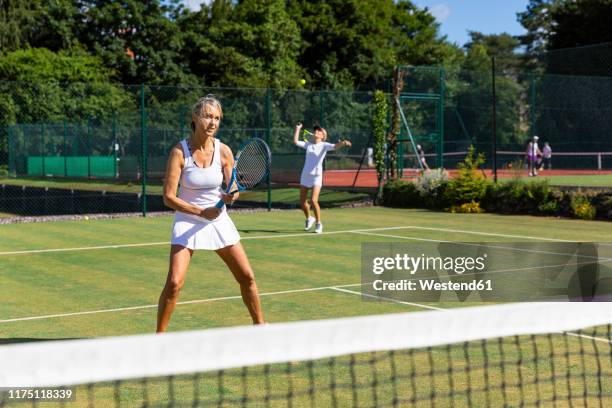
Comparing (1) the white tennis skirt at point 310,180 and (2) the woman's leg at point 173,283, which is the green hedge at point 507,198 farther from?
(2) the woman's leg at point 173,283

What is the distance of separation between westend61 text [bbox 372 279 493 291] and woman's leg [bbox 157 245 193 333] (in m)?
3.64

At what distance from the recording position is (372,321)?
378cm

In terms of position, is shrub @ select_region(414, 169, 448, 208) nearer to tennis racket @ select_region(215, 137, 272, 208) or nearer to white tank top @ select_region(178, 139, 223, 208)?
tennis racket @ select_region(215, 137, 272, 208)

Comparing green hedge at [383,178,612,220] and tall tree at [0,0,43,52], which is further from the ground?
tall tree at [0,0,43,52]

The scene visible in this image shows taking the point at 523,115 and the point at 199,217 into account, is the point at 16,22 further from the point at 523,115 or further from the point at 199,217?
the point at 199,217

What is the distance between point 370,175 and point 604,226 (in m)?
12.3

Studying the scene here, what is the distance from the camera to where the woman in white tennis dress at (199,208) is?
20.0 ft

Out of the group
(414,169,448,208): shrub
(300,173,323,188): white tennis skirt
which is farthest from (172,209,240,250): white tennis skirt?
(414,169,448,208): shrub

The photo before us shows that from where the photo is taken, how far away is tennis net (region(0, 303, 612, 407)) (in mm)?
3184

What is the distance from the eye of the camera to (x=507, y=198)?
19.2 meters

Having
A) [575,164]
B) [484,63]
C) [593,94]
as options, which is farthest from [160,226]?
[484,63]

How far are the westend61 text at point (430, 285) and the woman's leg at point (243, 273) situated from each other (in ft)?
10.6

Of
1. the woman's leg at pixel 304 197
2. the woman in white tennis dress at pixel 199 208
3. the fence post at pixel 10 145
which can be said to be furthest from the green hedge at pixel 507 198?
the fence post at pixel 10 145

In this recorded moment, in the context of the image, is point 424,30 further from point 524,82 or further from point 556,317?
point 556,317
